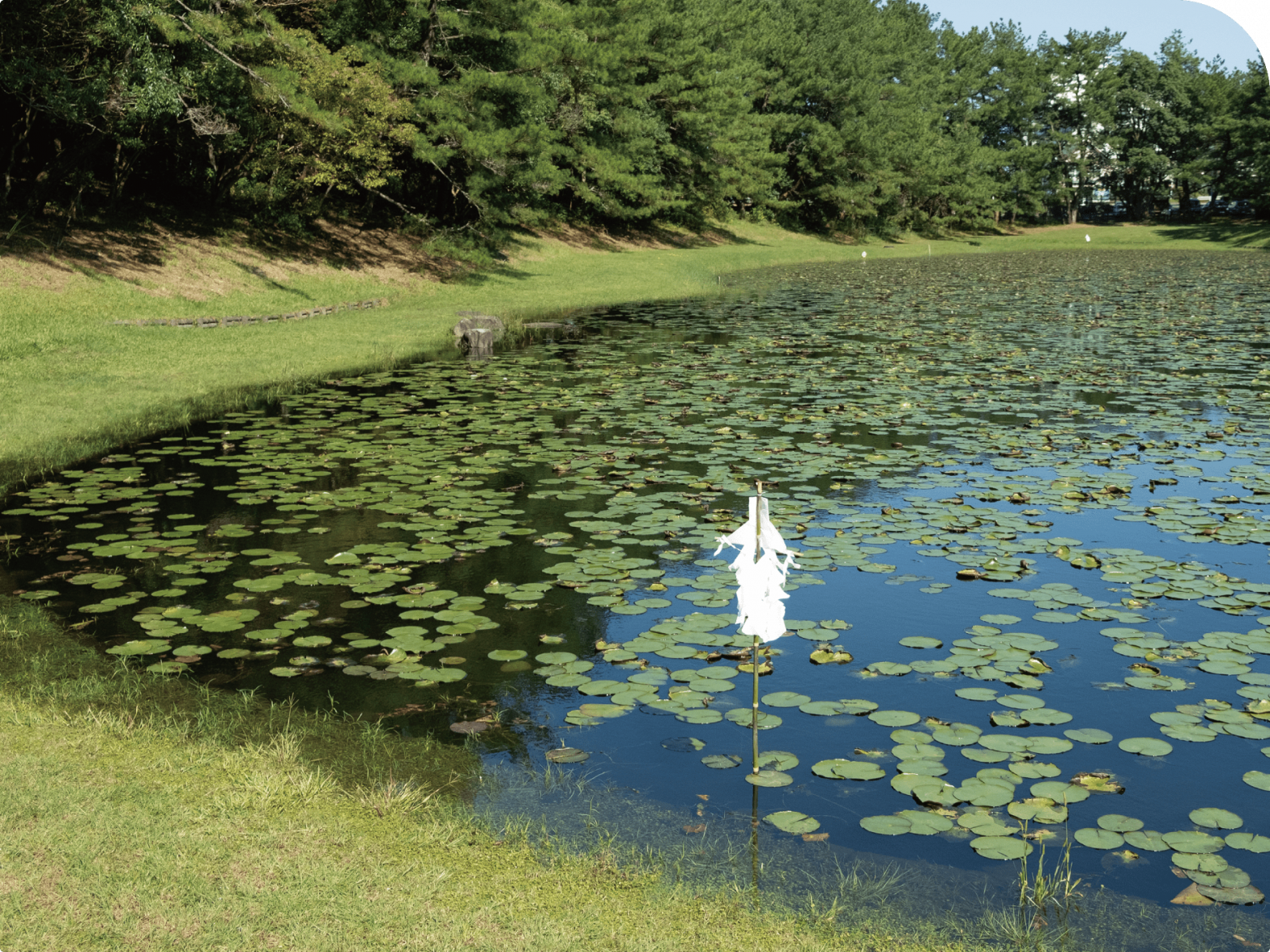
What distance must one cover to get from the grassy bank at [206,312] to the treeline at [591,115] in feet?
6.89

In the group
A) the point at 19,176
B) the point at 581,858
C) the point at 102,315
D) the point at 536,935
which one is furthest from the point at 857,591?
the point at 19,176

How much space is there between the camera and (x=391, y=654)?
649 centimetres

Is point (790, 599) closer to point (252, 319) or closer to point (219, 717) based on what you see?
point (219, 717)

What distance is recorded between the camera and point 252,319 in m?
22.1

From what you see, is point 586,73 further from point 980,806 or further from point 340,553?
point 980,806

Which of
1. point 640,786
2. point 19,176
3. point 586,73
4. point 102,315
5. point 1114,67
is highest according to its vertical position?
point 1114,67

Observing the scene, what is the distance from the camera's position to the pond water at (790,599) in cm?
495

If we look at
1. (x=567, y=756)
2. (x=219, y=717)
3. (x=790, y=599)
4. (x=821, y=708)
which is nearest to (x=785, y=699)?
(x=821, y=708)

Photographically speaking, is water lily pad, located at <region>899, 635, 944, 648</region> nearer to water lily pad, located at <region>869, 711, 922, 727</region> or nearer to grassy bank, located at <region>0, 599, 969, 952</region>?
water lily pad, located at <region>869, 711, 922, 727</region>

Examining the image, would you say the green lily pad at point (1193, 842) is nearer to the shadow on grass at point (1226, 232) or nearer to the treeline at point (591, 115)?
the treeline at point (591, 115)

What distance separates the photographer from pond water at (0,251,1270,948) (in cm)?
495

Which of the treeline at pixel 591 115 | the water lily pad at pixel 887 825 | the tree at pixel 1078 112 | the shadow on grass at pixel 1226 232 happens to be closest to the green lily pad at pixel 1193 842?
the water lily pad at pixel 887 825

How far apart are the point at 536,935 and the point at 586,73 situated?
39413mm

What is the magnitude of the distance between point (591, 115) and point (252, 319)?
23.8 metres
